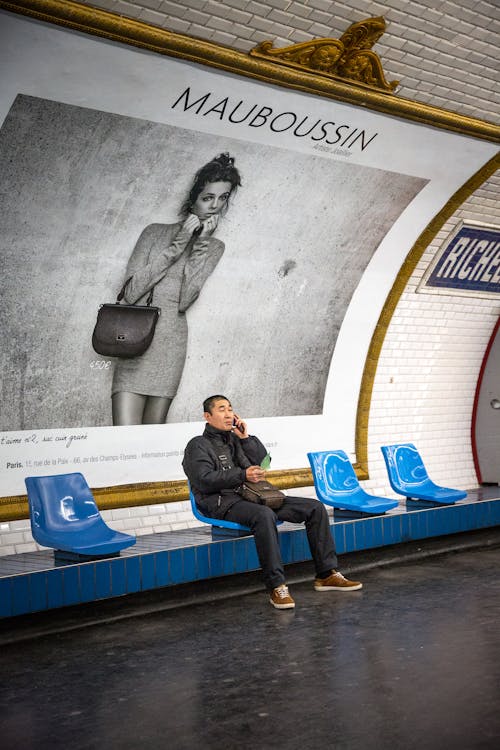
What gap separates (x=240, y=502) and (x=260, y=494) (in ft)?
0.49

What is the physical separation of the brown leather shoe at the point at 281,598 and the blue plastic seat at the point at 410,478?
2672 mm

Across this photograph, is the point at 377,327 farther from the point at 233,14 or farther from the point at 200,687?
the point at 200,687

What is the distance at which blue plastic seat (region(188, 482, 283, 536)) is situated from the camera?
6223mm

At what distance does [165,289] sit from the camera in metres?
6.96

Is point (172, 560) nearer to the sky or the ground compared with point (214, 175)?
nearer to the ground

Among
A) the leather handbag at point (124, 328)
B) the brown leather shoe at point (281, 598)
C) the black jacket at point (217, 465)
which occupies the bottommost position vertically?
the brown leather shoe at point (281, 598)

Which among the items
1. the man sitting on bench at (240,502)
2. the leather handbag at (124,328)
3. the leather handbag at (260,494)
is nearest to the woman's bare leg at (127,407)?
the leather handbag at (124,328)

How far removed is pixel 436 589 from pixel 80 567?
2.47 m

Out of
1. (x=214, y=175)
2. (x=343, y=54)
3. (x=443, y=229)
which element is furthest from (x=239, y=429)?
(x=443, y=229)

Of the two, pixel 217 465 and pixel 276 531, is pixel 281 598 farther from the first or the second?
pixel 217 465

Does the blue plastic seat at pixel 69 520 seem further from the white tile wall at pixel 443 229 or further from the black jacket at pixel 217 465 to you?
the black jacket at pixel 217 465

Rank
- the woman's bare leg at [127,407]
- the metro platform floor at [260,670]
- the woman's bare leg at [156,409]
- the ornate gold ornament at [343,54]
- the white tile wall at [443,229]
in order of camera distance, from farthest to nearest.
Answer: the woman's bare leg at [156,409]
the woman's bare leg at [127,407]
the ornate gold ornament at [343,54]
the white tile wall at [443,229]
the metro platform floor at [260,670]

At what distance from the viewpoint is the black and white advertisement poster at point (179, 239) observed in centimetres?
563

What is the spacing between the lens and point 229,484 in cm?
614
